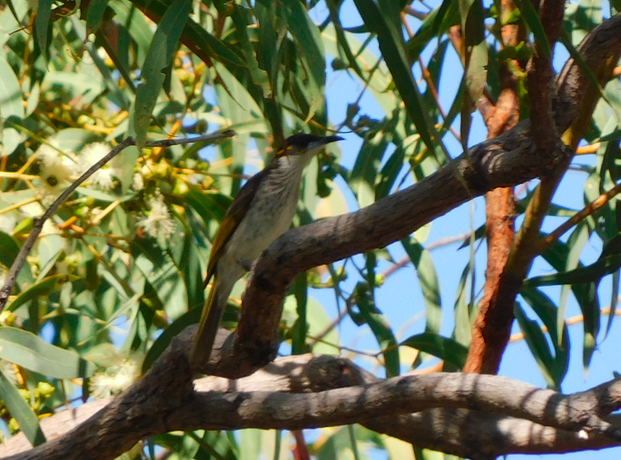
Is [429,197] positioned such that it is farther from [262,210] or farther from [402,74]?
[262,210]

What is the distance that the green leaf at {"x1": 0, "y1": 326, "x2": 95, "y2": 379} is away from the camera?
2.38m

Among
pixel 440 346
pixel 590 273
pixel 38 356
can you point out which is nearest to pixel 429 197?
pixel 590 273

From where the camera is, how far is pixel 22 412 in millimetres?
2350

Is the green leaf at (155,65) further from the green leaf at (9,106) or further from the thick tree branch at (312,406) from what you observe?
the green leaf at (9,106)

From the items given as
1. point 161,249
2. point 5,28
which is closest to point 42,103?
point 5,28

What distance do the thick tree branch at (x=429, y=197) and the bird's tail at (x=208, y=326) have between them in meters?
0.21

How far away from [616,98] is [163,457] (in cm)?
214

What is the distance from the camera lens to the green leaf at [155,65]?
55.9 inches

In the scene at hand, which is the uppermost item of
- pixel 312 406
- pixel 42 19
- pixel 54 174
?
pixel 54 174

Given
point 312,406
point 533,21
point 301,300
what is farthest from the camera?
point 301,300

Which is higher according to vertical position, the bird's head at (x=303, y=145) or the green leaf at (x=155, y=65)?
the bird's head at (x=303, y=145)

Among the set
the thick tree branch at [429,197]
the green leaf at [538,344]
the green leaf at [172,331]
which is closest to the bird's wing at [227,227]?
the green leaf at [172,331]

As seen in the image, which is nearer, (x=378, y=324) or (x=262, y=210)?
(x=378, y=324)

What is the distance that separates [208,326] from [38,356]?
0.54m
